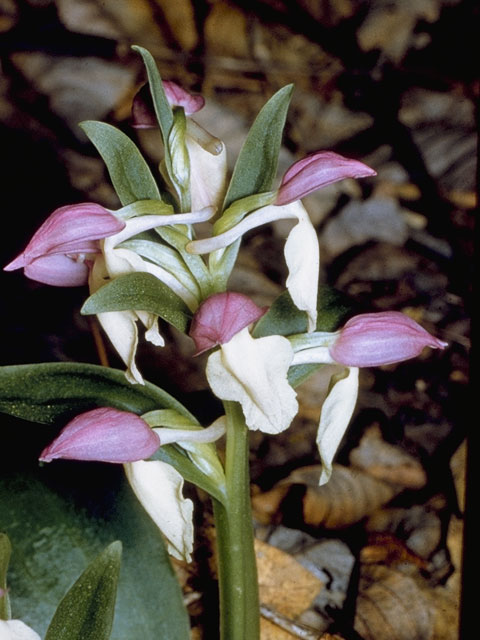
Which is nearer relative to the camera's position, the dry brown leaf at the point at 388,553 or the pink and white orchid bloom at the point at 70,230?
the pink and white orchid bloom at the point at 70,230

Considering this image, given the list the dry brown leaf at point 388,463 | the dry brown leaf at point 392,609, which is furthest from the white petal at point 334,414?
the dry brown leaf at point 388,463

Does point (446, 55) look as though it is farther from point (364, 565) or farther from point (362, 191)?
point (364, 565)

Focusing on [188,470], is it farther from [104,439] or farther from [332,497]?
[332,497]

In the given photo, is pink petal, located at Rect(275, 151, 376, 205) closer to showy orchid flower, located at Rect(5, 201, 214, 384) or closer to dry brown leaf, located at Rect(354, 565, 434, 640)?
showy orchid flower, located at Rect(5, 201, 214, 384)

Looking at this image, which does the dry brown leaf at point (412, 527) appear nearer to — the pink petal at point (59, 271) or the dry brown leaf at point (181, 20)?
the pink petal at point (59, 271)

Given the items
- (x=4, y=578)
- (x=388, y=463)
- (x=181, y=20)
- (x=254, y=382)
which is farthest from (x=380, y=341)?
(x=181, y=20)

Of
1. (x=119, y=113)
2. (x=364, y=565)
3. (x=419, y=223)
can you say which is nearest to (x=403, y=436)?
(x=364, y=565)

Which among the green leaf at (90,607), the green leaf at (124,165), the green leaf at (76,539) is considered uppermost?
the green leaf at (124,165)

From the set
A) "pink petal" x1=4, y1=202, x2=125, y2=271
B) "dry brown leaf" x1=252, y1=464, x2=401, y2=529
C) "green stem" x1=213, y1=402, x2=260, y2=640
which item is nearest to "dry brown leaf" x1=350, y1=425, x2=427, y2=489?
"dry brown leaf" x1=252, y1=464, x2=401, y2=529
